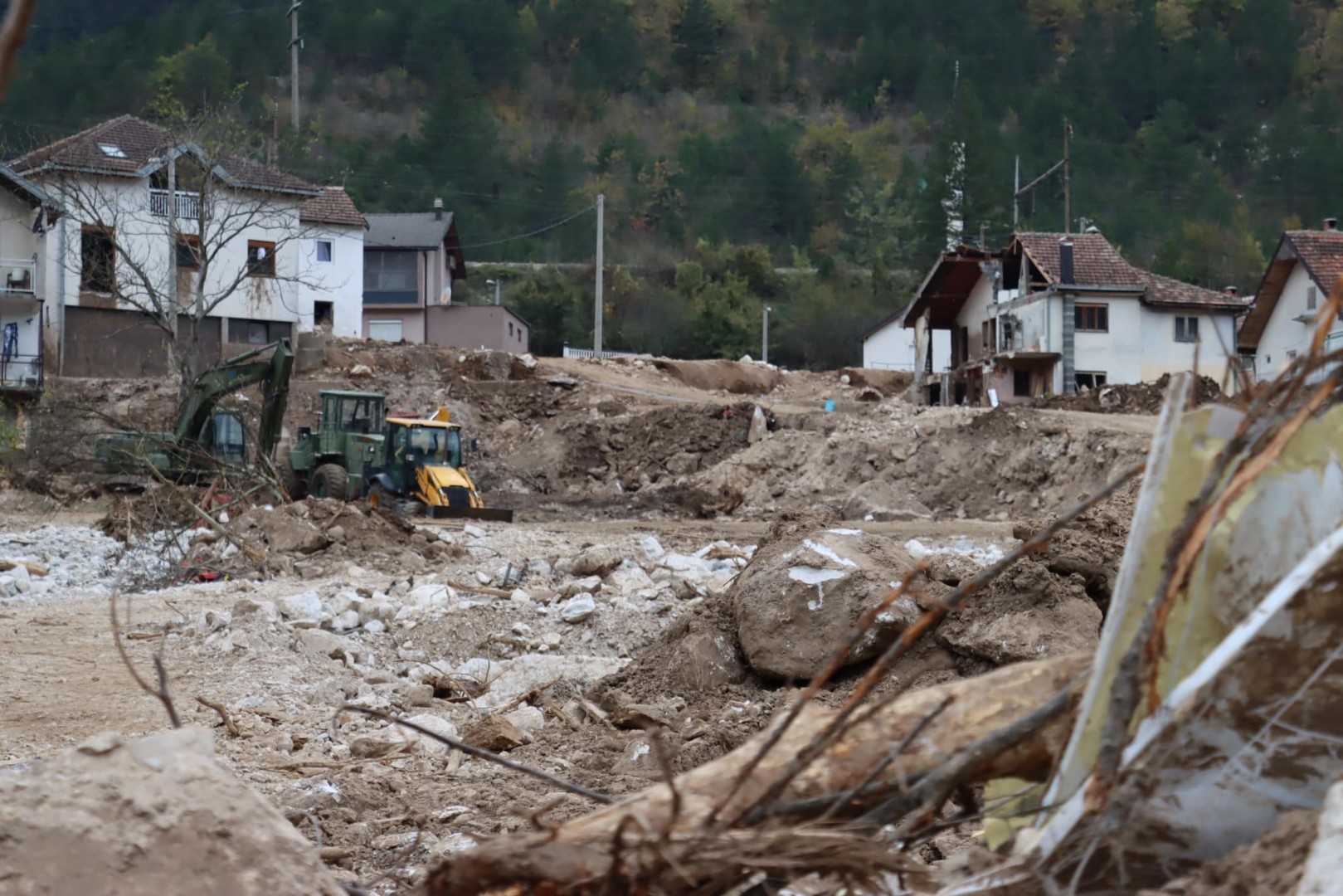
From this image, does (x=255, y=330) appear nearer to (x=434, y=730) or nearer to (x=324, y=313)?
(x=324, y=313)

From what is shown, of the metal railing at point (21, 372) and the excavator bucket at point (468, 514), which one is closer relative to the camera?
the excavator bucket at point (468, 514)

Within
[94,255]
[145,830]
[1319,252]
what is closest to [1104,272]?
[1319,252]

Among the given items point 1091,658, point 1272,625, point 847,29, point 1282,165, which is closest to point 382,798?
point 1091,658

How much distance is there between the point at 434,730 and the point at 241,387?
15963 mm

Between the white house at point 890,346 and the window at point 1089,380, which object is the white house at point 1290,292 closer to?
the window at point 1089,380

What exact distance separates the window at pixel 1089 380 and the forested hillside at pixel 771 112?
2565cm

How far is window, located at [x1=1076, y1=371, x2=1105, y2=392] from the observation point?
42.3 metres

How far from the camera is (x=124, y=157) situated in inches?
1590

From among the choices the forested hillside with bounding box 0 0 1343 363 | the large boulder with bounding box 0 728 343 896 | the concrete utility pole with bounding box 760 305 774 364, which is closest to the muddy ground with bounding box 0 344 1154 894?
the large boulder with bounding box 0 728 343 896

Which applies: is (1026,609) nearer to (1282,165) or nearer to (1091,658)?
(1091,658)

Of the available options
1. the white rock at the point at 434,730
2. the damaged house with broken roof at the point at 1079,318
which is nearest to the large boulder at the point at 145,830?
the white rock at the point at 434,730

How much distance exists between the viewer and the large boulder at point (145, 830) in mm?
2652

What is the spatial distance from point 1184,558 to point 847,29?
13666 centimetres

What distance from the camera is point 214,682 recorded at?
33.5 feet
